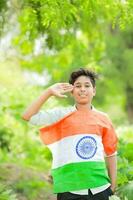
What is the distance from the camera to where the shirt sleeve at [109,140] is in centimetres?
541

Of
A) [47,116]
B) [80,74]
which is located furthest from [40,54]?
[47,116]

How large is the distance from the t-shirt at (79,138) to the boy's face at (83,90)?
0.11m

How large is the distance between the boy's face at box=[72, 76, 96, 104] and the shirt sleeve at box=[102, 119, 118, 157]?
285 millimetres

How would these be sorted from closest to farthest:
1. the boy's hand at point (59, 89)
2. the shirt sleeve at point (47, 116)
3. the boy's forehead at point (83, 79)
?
1. the boy's hand at point (59, 89)
2. the shirt sleeve at point (47, 116)
3. the boy's forehead at point (83, 79)

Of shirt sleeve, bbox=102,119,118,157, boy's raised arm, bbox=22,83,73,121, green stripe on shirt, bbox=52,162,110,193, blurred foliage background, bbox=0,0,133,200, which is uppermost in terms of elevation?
blurred foliage background, bbox=0,0,133,200

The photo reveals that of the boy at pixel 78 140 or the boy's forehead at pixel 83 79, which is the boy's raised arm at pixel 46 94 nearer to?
the boy at pixel 78 140

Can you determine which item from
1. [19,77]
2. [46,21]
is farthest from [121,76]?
[46,21]

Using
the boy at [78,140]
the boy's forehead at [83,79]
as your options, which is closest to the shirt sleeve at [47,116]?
the boy at [78,140]

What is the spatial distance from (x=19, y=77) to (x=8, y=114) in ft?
62.0

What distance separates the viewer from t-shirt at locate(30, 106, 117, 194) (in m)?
5.27

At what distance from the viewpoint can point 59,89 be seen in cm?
525

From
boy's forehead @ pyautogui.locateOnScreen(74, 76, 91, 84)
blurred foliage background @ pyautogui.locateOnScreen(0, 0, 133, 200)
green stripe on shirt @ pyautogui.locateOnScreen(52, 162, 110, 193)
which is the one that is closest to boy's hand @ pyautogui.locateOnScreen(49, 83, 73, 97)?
boy's forehead @ pyautogui.locateOnScreen(74, 76, 91, 84)

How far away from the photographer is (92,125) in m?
5.32

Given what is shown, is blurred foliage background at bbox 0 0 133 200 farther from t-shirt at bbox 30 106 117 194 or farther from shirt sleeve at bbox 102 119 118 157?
t-shirt at bbox 30 106 117 194
